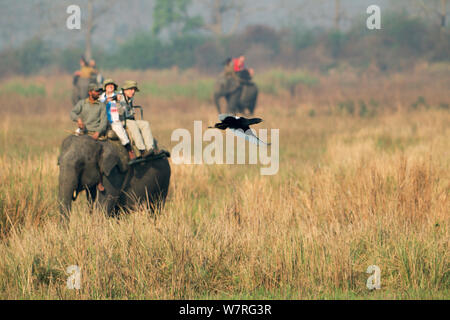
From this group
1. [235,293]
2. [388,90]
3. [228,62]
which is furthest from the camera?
[388,90]

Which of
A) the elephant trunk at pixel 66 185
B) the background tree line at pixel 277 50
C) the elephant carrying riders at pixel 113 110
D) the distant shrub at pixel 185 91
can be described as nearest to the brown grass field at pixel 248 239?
the elephant trunk at pixel 66 185

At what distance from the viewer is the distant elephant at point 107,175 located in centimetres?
739

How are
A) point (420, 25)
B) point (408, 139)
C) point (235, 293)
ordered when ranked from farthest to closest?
point (420, 25)
point (408, 139)
point (235, 293)

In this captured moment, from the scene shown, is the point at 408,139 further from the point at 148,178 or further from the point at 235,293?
the point at 235,293

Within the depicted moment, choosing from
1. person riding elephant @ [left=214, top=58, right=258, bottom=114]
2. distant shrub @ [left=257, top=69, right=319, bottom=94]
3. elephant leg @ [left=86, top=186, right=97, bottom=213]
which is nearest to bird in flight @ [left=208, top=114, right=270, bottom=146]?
elephant leg @ [left=86, top=186, right=97, bottom=213]

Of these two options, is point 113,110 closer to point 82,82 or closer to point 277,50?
point 82,82

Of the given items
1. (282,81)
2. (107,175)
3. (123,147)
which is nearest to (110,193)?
(107,175)

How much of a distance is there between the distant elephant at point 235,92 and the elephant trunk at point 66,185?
44.6 feet

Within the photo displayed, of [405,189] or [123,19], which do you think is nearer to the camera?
[405,189]

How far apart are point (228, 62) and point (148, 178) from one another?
1231 centimetres

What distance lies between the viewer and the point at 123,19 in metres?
111

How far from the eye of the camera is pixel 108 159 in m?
7.62

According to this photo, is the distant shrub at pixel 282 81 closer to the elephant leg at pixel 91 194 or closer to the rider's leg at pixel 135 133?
the rider's leg at pixel 135 133

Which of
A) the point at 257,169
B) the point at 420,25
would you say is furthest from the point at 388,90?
the point at 257,169
